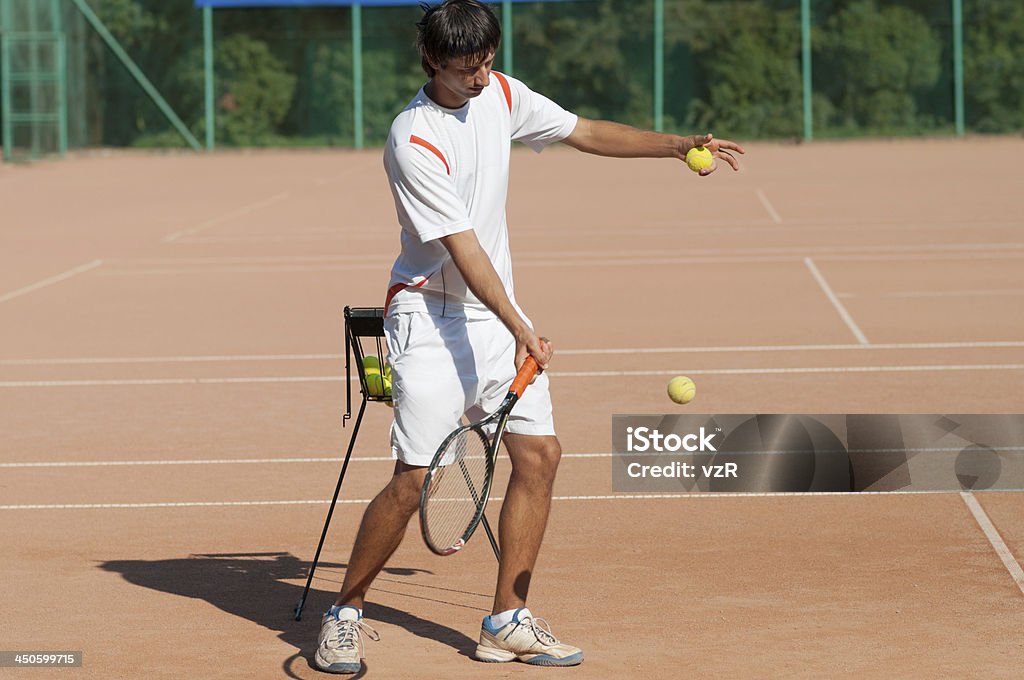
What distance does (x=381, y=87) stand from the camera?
39594 millimetres

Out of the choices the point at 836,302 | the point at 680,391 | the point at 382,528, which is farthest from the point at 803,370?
the point at 382,528

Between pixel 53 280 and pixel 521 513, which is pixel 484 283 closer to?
pixel 521 513

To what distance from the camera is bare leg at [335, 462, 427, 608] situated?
5047 millimetres

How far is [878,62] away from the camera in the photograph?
3909cm

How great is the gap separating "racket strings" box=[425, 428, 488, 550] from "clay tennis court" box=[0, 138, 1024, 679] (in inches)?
16.3

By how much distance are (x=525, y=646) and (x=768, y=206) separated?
18.8m

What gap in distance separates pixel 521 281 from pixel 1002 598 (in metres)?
10.1

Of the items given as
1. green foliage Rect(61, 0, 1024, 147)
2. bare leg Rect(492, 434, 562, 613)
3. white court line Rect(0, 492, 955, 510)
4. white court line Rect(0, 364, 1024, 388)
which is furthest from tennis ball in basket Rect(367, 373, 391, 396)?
green foliage Rect(61, 0, 1024, 147)

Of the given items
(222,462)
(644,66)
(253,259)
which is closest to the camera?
(222,462)

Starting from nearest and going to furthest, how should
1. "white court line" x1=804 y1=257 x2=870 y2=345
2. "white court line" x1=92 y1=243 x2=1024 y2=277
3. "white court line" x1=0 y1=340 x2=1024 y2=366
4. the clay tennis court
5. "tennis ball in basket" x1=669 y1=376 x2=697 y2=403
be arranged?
the clay tennis court, "tennis ball in basket" x1=669 y1=376 x2=697 y2=403, "white court line" x1=0 y1=340 x2=1024 y2=366, "white court line" x1=804 y1=257 x2=870 y2=345, "white court line" x1=92 y1=243 x2=1024 y2=277

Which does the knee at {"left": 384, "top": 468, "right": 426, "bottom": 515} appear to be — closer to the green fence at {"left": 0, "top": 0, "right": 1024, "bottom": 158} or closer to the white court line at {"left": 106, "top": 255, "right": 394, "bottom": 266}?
the white court line at {"left": 106, "top": 255, "right": 394, "bottom": 266}

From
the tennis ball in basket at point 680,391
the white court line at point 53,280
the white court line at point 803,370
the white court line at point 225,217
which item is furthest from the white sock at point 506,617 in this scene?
the white court line at point 225,217

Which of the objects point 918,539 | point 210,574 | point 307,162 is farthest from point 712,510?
point 307,162

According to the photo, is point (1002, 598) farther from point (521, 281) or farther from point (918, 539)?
point (521, 281)
